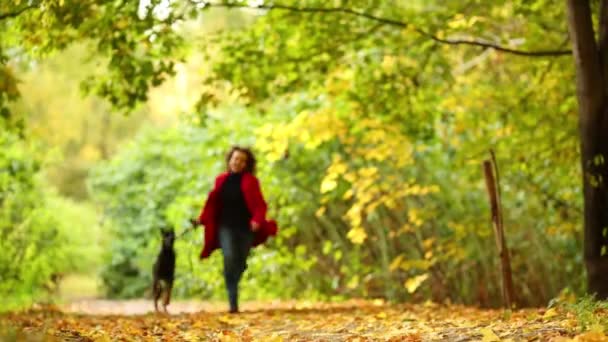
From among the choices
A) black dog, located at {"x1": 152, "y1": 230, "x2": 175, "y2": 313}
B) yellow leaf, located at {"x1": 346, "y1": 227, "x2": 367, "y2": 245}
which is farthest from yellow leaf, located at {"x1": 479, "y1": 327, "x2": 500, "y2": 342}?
black dog, located at {"x1": 152, "y1": 230, "x2": 175, "y2": 313}

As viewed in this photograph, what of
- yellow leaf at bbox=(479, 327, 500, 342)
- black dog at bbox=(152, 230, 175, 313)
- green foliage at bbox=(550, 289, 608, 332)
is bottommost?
yellow leaf at bbox=(479, 327, 500, 342)

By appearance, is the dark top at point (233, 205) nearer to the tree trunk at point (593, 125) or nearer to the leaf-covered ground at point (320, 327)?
the leaf-covered ground at point (320, 327)

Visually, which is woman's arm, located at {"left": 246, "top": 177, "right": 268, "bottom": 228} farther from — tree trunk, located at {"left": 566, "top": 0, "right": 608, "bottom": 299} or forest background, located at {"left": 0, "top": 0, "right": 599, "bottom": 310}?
tree trunk, located at {"left": 566, "top": 0, "right": 608, "bottom": 299}

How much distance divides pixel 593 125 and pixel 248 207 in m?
4.14

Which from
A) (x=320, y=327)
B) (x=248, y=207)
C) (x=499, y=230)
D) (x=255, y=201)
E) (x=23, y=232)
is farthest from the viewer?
(x=23, y=232)

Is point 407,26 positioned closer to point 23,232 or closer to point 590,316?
point 590,316

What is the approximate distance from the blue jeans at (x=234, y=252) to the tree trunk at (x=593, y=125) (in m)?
4.07

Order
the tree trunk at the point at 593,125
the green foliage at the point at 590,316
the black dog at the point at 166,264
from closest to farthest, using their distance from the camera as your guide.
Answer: the green foliage at the point at 590,316
the tree trunk at the point at 593,125
the black dog at the point at 166,264

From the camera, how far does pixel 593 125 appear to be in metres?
7.91

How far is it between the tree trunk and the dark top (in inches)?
160

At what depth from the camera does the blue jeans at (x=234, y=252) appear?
10312mm

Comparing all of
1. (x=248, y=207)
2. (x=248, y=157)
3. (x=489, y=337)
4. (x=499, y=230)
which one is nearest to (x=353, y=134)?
(x=248, y=157)

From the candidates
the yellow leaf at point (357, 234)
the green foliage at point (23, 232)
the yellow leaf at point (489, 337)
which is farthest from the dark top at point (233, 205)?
the yellow leaf at point (489, 337)

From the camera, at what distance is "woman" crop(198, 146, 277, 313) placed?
10.3m
